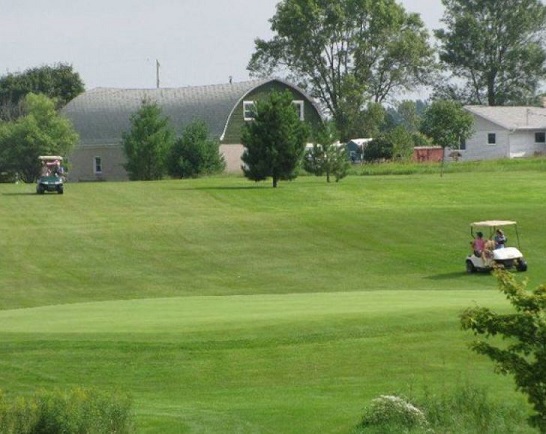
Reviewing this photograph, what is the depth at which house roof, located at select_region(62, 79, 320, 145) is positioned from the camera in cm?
9650

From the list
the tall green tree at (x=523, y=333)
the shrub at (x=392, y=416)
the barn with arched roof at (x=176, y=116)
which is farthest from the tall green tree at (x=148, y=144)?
the tall green tree at (x=523, y=333)

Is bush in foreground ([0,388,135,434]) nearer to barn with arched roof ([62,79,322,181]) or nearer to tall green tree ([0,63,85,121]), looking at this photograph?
barn with arched roof ([62,79,322,181])

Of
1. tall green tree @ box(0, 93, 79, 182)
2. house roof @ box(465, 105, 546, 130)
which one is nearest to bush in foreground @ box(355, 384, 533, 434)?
tall green tree @ box(0, 93, 79, 182)

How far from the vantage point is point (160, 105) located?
10012 centimetres

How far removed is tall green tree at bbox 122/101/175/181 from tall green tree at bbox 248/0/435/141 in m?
34.3

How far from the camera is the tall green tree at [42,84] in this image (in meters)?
132

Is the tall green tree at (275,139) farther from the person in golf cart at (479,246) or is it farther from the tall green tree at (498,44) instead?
the tall green tree at (498,44)

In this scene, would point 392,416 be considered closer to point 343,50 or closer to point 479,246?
point 479,246

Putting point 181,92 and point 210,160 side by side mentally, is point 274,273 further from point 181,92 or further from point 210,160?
point 181,92

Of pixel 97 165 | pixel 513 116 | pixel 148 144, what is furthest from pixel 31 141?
pixel 513 116

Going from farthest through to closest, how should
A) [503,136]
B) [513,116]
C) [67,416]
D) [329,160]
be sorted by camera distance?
[513,116], [503,136], [329,160], [67,416]

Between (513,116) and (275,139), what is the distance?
159 ft

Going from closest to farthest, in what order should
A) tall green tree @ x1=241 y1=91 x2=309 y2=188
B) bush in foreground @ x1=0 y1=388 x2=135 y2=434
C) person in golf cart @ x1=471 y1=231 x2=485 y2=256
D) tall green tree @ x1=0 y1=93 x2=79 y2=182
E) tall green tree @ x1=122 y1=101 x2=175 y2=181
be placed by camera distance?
bush in foreground @ x1=0 y1=388 x2=135 y2=434 < person in golf cart @ x1=471 y1=231 x2=485 y2=256 < tall green tree @ x1=241 y1=91 x2=309 y2=188 < tall green tree @ x1=122 y1=101 x2=175 y2=181 < tall green tree @ x1=0 y1=93 x2=79 y2=182

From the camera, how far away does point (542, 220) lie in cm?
4962
